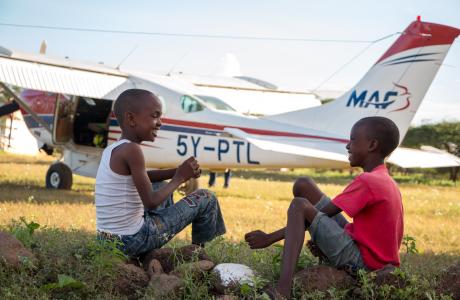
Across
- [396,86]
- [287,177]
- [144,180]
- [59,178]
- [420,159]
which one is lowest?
[287,177]

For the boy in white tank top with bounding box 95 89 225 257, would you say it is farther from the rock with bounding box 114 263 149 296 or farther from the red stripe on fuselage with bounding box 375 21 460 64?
the red stripe on fuselage with bounding box 375 21 460 64

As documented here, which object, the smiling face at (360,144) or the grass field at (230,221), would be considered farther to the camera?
the grass field at (230,221)

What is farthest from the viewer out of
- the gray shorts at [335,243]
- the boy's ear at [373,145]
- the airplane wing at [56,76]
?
the airplane wing at [56,76]

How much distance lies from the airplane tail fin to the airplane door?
4.47 m

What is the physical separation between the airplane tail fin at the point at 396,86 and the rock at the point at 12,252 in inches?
301

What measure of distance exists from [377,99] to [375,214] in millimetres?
7771

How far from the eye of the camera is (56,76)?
39.6 feet

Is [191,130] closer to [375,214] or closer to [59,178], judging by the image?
[59,178]

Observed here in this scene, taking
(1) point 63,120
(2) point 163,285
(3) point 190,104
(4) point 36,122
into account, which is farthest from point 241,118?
(2) point 163,285

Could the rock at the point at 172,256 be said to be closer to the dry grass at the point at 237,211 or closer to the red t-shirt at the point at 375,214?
the red t-shirt at the point at 375,214

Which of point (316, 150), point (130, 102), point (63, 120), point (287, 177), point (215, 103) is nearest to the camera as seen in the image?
point (130, 102)

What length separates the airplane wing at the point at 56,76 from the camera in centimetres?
1165

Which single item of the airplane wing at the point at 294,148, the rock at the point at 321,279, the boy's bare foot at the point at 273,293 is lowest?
the airplane wing at the point at 294,148

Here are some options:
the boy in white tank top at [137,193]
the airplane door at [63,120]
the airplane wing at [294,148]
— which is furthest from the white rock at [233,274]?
the airplane door at [63,120]
